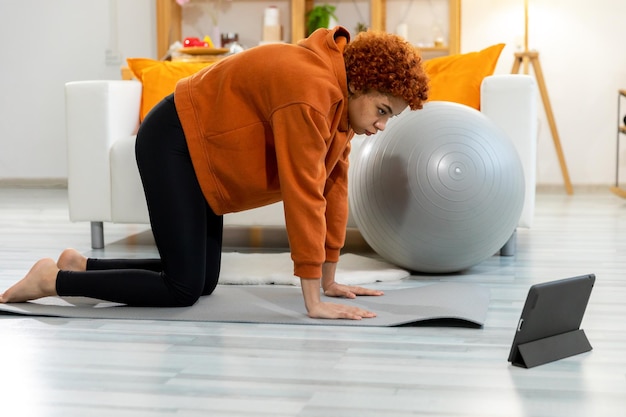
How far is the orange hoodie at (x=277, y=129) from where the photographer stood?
2021mm

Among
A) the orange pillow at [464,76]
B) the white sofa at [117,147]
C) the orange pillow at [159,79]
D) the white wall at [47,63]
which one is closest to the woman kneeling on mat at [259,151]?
the white sofa at [117,147]

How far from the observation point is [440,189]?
8.93 feet

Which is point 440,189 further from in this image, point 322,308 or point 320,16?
point 320,16

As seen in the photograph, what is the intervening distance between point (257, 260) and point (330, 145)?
102 centimetres

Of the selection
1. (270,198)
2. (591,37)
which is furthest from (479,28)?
(270,198)

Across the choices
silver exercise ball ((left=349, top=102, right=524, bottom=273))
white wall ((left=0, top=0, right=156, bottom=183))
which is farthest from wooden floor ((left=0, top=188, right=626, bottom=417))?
white wall ((left=0, top=0, right=156, bottom=183))

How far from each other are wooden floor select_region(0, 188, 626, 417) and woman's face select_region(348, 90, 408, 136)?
0.51m

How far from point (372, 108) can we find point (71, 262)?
970mm

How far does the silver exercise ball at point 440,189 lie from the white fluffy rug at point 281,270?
3.6 inches

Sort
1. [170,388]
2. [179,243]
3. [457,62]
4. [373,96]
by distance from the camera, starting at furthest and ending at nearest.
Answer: [457,62] < [179,243] < [373,96] < [170,388]

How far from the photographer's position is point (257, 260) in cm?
311

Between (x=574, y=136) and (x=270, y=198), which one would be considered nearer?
(x=270, y=198)

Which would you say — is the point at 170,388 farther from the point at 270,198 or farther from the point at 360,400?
the point at 270,198

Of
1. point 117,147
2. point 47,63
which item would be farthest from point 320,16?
point 117,147
